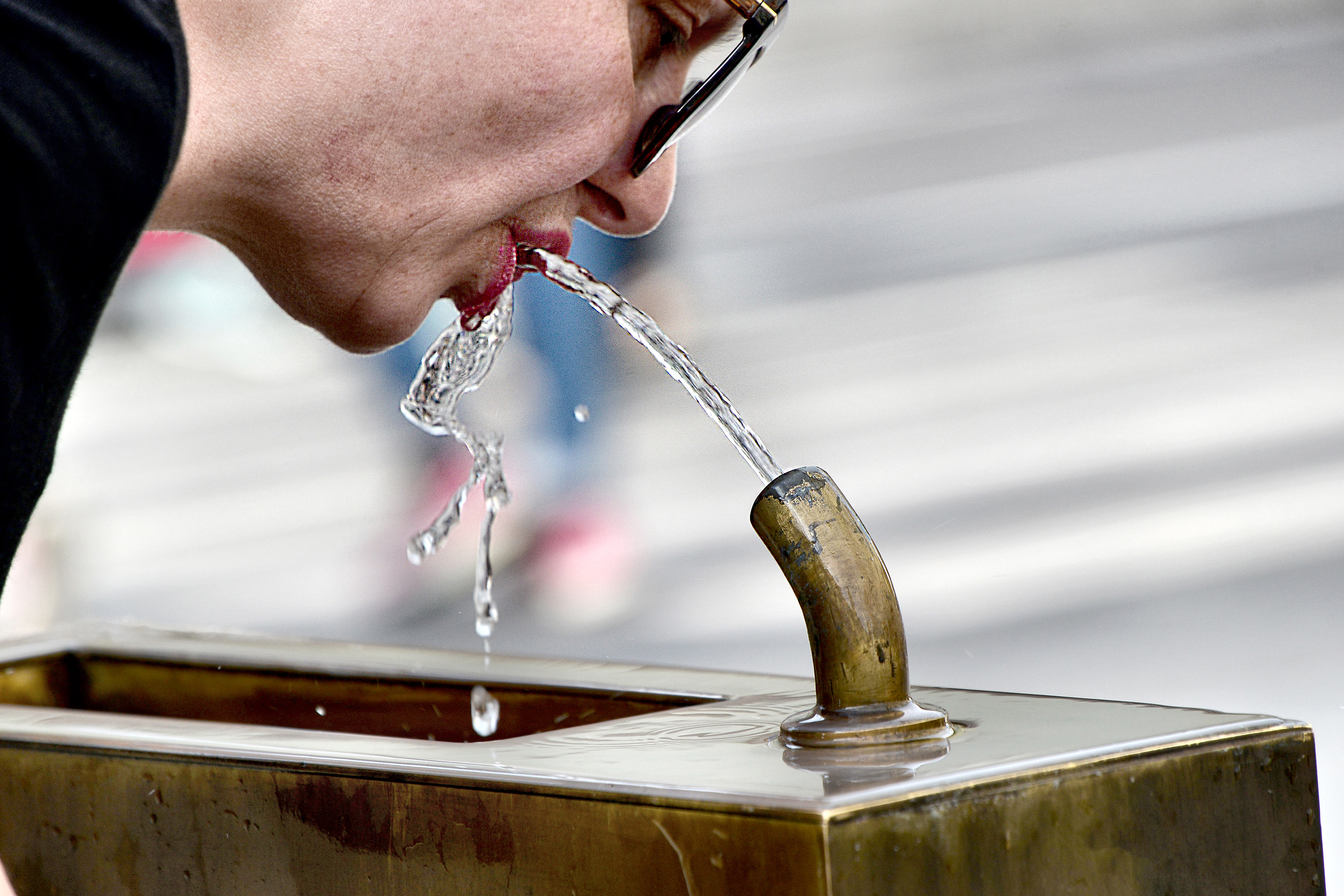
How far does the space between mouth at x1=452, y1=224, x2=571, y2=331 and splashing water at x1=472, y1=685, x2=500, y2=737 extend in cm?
16

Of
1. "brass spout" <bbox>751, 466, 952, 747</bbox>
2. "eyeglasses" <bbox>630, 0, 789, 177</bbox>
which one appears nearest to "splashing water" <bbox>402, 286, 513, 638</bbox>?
"eyeglasses" <bbox>630, 0, 789, 177</bbox>

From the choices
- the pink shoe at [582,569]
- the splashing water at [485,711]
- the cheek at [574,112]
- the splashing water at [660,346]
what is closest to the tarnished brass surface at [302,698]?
the splashing water at [485,711]

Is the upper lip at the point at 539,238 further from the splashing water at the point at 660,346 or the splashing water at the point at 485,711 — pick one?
the splashing water at the point at 485,711

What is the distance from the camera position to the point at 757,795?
408mm

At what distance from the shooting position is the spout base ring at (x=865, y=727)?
0.47 meters

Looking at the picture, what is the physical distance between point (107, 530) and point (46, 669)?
2.54 meters

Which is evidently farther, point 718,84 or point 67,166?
point 718,84

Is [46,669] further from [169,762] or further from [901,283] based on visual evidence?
[901,283]

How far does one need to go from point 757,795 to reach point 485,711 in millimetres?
285

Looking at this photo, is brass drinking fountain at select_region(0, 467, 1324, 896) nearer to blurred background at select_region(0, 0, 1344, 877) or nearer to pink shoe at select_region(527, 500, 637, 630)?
blurred background at select_region(0, 0, 1344, 877)

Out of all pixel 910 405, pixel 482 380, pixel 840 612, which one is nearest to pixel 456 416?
pixel 482 380

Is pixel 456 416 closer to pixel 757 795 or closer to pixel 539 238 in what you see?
pixel 539 238

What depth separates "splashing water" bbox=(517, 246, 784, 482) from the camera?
57 centimetres

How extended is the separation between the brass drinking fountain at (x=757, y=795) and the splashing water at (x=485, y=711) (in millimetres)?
101
